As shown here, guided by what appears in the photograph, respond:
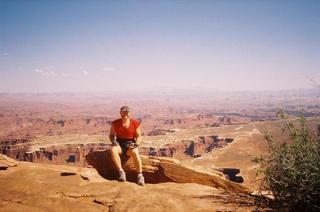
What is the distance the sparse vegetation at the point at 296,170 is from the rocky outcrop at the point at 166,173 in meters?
3.27

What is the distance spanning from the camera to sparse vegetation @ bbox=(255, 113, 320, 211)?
17.1 ft

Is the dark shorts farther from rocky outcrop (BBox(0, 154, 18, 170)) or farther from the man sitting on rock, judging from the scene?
rocky outcrop (BBox(0, 154, 18, 170))

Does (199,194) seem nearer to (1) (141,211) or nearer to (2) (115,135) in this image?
(1) (141,211)

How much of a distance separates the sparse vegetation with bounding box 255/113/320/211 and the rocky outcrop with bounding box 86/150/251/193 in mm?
3270

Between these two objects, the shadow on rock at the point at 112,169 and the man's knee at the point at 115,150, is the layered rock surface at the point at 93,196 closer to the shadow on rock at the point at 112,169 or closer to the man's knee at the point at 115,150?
the man's knee at the point at 115,150

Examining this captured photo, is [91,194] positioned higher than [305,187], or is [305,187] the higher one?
[305,187]

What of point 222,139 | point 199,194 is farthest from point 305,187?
point 222,139

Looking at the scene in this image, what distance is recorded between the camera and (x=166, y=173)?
32.5 feet

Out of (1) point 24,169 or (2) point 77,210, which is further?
(1) point 24,169

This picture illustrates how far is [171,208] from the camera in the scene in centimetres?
562

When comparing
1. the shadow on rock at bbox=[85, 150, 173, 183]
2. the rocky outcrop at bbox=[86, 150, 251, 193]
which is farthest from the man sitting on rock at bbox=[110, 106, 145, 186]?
the rocky outcrop at bbox=[86, 150, 251, 193]

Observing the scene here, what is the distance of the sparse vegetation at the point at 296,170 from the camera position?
5.22 meters

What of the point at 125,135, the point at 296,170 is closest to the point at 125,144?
the point at 125,135

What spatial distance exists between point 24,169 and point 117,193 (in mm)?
3294
